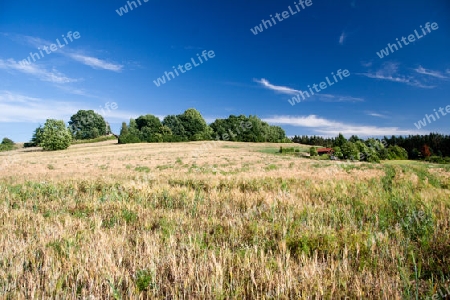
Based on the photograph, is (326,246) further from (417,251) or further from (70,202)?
(70,202)

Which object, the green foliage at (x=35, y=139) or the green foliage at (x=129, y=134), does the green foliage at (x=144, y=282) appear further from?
the green foliage at (x=35, y=139)

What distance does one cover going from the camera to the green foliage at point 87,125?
11494 cm

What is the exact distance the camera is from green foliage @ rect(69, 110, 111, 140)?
115 meters

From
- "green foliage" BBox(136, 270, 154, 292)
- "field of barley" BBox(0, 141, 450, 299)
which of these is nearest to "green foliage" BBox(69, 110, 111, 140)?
"field of barley" BBox(0, 141, 450, 299)

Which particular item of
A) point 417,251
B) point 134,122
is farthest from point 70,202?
point 134,122

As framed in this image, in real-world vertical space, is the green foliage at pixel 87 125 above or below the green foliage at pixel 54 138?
above

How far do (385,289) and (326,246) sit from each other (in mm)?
1179

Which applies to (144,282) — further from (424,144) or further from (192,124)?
(424,144)

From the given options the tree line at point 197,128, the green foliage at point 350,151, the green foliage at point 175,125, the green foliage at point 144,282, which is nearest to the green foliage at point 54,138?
the tree line at point 197,128

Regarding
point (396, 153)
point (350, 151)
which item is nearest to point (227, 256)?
point (350, 151)

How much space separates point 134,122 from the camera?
121m

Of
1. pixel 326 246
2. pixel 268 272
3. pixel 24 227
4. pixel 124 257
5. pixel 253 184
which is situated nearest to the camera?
pixel 268 272

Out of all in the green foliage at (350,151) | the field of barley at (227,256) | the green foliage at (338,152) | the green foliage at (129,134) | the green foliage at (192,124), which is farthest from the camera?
the green foliage at (192,124)

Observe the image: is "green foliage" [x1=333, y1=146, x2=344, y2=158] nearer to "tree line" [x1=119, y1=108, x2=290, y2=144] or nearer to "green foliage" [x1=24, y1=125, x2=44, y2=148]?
"tree line" [x1=119, y1=108, x2=290, y2=144]
